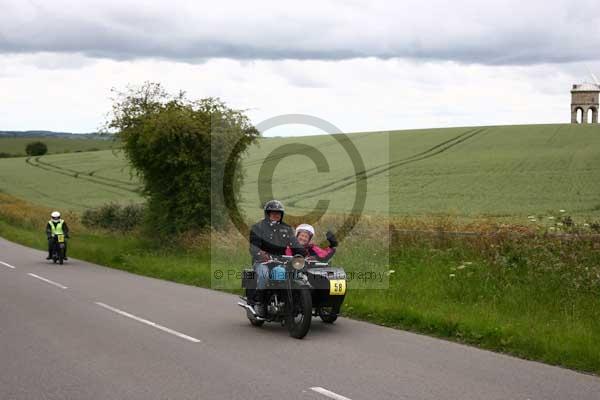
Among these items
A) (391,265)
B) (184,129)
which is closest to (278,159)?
(184,129)

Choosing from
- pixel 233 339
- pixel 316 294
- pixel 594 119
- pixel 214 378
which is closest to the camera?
pixel 214 378

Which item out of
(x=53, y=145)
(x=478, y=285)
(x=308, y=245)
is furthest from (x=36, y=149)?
(x=308, y=245)

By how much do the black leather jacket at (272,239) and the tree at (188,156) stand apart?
14137 mm

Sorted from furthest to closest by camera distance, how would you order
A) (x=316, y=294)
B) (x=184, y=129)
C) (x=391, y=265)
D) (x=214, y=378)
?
(x=184, y=129)
(x=391, y=265)
(x=316, y=294)
(x=214, y=378)

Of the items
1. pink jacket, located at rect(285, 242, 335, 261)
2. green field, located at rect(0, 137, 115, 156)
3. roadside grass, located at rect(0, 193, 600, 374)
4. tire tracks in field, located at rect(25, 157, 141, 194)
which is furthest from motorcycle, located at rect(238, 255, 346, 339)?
green field, located at rect(0, 137, 115, 156)

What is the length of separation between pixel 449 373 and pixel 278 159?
47224 mm

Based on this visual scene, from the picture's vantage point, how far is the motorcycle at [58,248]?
2483cm

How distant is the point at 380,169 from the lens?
50281 mm

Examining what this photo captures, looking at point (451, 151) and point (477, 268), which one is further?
point (451, 151)

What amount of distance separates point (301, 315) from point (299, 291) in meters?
0.39

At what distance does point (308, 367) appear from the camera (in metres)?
8.80

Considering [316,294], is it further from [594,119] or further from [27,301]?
A: [594,119]

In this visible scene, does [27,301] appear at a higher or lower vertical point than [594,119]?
lower

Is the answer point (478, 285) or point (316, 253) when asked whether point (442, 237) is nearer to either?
point (478, 285)
